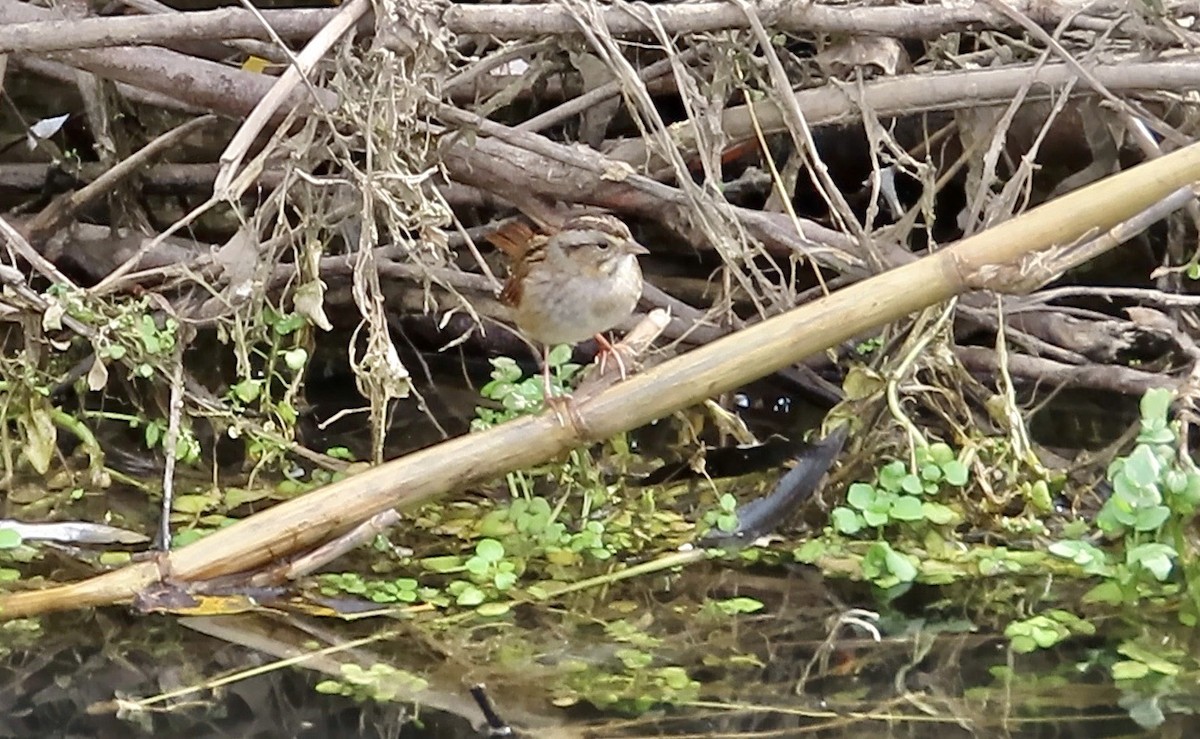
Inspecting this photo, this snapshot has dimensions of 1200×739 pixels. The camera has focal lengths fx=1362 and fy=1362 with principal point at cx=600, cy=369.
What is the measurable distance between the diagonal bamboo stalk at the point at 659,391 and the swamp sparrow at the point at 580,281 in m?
0.41

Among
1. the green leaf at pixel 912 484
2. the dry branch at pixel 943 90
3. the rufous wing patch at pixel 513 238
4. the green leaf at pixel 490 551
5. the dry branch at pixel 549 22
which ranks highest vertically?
the dry branch at pixel 549 22

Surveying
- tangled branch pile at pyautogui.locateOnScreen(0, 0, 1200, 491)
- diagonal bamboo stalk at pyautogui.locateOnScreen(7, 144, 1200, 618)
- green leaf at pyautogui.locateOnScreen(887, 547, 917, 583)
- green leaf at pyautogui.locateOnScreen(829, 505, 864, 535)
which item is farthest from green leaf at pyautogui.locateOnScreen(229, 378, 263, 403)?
green leaf at pyautogui.locateOnScreen(887, 547, 917, 583)

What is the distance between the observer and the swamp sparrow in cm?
261

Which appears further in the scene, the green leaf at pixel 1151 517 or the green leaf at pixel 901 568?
the green leaf at pixel 901 568

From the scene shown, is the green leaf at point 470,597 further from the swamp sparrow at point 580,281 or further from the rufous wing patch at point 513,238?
the rufous wing patch at point 513,238

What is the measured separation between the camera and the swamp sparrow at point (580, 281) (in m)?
2.61

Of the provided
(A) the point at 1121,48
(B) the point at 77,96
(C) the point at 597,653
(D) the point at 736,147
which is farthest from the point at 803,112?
(B) the point at 77,96

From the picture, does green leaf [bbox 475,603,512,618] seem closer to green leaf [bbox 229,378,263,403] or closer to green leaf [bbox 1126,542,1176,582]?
green leaf [bbox 229,378,263,403]

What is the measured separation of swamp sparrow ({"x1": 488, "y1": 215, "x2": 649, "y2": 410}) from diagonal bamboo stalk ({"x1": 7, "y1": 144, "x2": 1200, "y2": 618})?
0.41 meters

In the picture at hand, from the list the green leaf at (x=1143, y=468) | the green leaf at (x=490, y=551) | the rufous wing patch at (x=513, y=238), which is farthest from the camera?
the rufous wing patch at (x=513, y=238)

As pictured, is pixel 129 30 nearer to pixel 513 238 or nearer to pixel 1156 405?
pixel 513 238

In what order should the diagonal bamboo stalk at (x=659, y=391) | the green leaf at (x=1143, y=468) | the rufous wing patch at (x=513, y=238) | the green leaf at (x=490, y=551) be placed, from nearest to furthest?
the diagonal bamboo stalk at (x=659, y=391), the green leaf at (x=1143, y=468), the green leaf at (x=490, y=551), the rufous wing patch at (x=513, y=238)

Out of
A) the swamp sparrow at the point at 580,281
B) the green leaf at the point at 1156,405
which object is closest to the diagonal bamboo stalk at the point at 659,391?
the green leaf at the point at 1156,405

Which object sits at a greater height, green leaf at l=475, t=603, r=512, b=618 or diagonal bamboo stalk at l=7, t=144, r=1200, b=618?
diagonal bamboo stalk at l=7, t=144, r=1200, b=618
